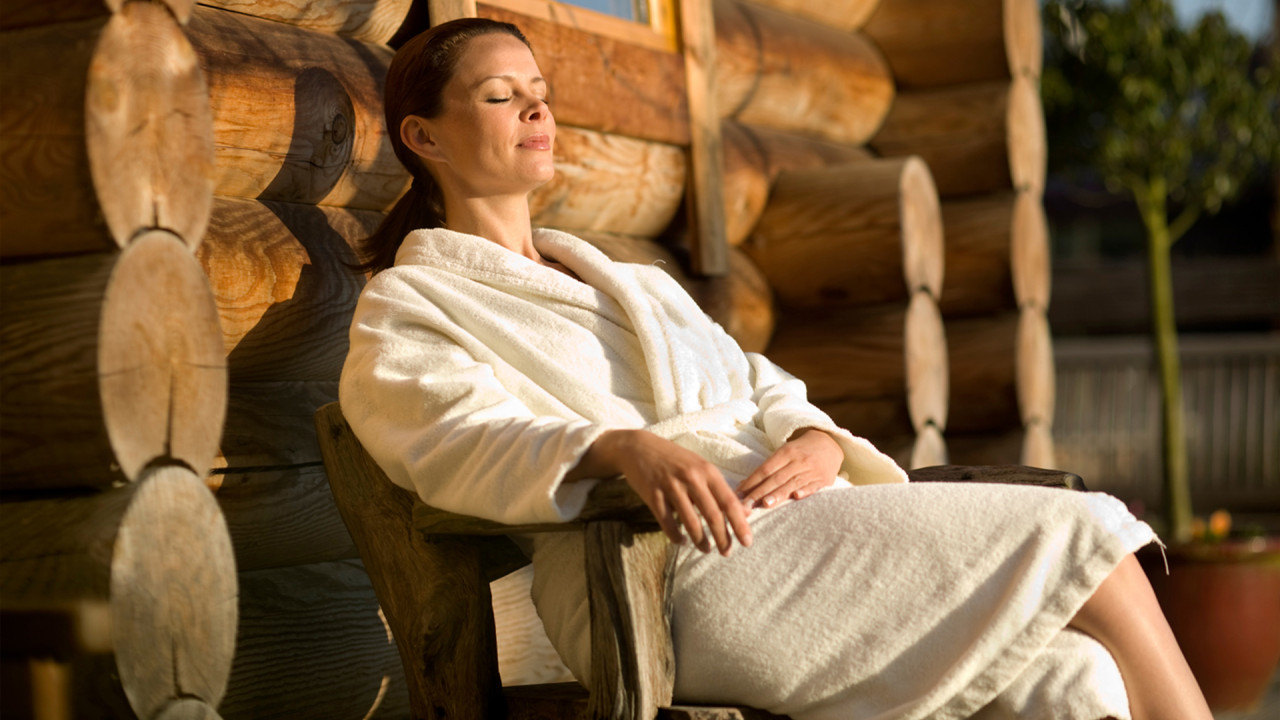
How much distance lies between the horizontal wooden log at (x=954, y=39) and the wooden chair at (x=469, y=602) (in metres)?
3.20

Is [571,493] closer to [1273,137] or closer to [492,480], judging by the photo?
[492,480]

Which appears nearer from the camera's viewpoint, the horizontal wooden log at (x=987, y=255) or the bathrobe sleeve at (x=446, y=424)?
the bathrobe sleeve at (x=446, y=424)

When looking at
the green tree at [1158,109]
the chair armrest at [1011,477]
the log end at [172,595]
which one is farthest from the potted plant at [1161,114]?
the log end at [172,595]

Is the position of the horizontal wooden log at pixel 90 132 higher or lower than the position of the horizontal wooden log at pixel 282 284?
higher

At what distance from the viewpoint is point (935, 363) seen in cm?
422

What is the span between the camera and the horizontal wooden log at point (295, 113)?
2.23 m

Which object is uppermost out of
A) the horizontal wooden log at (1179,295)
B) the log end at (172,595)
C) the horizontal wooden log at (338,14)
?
the horizontal wooden log at (338,14)

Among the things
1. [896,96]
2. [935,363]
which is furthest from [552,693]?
[896,96]

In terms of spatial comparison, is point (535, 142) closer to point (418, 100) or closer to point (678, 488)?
point (418, 100)

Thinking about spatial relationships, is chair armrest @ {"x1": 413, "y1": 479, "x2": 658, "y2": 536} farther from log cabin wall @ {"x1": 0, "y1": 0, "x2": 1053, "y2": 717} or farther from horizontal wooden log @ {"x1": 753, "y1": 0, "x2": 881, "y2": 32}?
horizontal wooden log @ {"x1": 753, "y1": 0, "x2": 881, "y2": 32}

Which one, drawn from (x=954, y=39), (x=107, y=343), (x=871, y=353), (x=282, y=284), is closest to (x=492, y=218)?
(x=282, y=284)

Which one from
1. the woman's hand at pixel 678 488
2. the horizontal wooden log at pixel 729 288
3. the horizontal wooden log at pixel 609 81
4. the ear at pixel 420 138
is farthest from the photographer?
the horizontal wooden log at pixel 729 288

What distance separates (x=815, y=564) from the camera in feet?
6.12

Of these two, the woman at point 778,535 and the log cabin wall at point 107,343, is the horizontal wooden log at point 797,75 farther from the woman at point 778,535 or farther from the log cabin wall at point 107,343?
the log cabin wall at point 107,343
